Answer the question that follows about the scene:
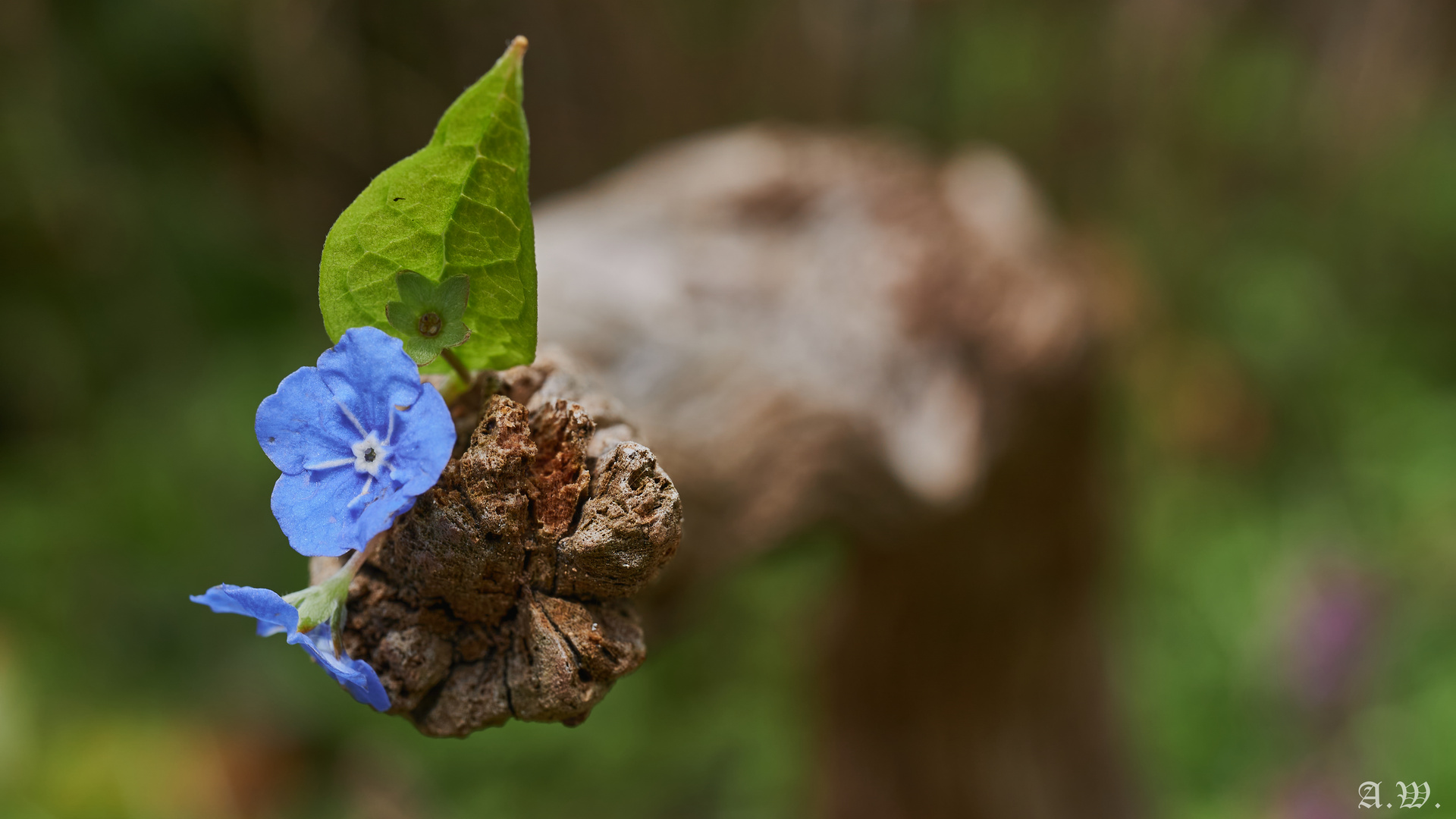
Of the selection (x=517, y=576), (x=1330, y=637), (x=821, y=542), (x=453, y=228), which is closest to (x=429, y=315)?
(x=453, y=228)

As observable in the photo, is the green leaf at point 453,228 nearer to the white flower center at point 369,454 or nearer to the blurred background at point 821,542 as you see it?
the white flower center at point 369,454

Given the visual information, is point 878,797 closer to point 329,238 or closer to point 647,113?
point 329,238

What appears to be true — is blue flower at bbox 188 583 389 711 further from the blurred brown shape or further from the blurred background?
the blurred background

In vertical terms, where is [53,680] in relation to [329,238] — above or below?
below

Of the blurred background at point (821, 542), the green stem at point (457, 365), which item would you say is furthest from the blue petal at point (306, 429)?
the blurred background at point (821, 542)

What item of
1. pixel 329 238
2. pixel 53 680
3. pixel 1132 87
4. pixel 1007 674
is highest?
pixel 1132 87

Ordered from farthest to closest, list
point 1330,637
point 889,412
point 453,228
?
point 1330,637 → point 889,412 → point 453,228

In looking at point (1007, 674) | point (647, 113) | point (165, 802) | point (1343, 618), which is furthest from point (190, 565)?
point (1343, 618)

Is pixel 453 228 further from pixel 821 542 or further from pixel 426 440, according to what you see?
pixel 821 542
